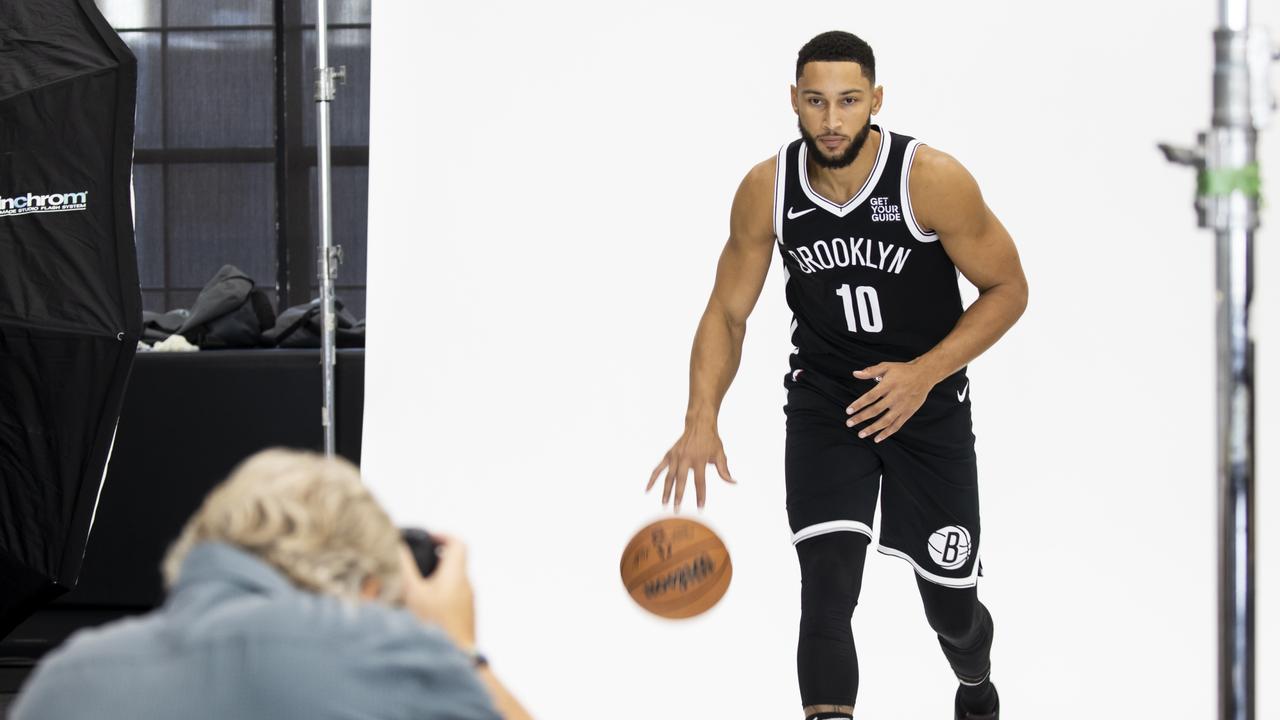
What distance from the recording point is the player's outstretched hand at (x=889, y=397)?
3014 mm

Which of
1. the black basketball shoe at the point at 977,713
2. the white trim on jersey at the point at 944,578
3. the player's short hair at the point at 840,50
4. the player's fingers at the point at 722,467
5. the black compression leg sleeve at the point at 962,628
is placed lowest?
the black basketball shoe at the point at 977,713

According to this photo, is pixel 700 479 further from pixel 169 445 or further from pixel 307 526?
pixel 307 526

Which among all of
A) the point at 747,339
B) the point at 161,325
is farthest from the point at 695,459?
the point at 161,325

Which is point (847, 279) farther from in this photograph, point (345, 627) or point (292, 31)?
point (292, 31)

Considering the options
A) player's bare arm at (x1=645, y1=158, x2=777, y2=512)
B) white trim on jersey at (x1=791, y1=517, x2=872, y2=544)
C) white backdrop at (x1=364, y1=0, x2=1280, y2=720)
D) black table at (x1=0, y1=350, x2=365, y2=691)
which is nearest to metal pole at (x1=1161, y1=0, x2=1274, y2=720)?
white trim on jersey at (x1=791, y1=517, x2=872, y2=544)

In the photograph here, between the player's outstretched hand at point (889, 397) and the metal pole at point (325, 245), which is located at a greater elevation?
the metal pole at point (325, 245)

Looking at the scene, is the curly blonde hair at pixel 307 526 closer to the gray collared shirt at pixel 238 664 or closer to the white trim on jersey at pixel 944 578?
the gray collared shirt at pixel 238 664

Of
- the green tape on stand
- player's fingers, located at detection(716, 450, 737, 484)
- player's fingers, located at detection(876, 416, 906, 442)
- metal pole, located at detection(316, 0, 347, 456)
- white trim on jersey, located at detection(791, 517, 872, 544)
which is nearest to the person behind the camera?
the green tape on stand

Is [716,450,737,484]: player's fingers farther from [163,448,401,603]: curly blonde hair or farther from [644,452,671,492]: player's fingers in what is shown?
[163,448,401,603]: curly blonde hair

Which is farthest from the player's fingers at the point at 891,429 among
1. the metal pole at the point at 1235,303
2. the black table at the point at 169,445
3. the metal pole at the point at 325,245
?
the black table at the point at 169,445

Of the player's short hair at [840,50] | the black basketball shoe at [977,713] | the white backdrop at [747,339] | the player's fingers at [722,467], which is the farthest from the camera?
the white backdrop at [747,339]

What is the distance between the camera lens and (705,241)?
3812mm

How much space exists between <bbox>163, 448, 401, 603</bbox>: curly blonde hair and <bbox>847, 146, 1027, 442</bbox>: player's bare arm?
2.05m

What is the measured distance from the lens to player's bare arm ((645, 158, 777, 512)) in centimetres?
337
